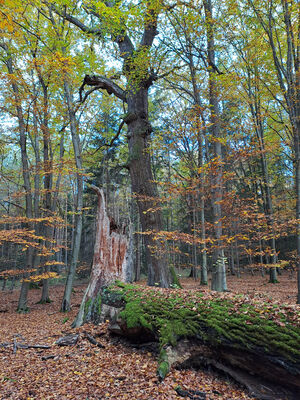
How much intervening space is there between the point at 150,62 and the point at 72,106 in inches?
153

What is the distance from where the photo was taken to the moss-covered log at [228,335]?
2.77 meters

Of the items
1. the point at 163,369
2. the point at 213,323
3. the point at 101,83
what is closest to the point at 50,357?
the point at 163,369

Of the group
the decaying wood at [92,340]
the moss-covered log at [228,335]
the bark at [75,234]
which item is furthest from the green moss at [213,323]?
the bark at [75,234]

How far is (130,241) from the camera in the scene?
655 centimetres

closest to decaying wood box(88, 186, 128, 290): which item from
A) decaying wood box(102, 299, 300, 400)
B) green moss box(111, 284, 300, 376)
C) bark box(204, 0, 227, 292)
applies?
green moss box(111, 284, 300, 376)

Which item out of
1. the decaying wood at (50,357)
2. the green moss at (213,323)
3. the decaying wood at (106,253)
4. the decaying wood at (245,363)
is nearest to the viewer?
the decaying wood at (245,363)

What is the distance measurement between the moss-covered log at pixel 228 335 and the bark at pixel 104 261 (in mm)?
1386

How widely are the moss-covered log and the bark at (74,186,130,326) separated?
4.55ft

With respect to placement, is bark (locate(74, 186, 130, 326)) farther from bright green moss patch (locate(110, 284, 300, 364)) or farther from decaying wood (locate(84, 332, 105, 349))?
bright green moss patch (locate(110, 284, 300, 364))

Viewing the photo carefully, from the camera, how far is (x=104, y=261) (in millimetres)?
5777

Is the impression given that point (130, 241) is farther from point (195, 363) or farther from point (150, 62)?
point (150, 62)

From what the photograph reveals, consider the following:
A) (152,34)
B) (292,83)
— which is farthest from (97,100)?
(292,83)

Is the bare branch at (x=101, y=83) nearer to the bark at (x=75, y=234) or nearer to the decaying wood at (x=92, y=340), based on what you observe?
the bark at (x=75, y=234)

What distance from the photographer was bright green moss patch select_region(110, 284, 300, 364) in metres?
2.84
